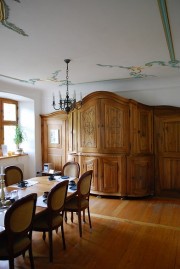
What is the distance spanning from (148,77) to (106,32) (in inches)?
97.4

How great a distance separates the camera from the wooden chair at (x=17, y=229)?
77.5 inches

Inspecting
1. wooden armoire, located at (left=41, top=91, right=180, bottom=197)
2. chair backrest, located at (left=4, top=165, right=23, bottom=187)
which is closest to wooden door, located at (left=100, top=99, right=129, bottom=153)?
wooden armoire, located at (left=41, top=91, right=180, bottom=197)

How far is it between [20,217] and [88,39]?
7.12 feet

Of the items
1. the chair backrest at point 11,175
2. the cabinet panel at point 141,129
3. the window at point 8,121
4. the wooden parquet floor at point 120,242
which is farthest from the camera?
the window at point 8,121

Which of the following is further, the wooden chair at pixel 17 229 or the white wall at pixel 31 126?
the white wall at pixel 31 126

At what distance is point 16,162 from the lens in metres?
5.45

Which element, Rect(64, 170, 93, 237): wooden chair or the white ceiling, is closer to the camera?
the white ceiling

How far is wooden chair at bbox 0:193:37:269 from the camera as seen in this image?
1.97 m

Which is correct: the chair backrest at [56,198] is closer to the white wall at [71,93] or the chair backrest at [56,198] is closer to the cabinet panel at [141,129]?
the cabinet panel at [141,129]

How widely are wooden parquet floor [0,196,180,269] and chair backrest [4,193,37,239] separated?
633 millimetres

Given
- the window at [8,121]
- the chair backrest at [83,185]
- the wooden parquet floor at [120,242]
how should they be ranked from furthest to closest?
1. the window at [8,121]
2. the chair backrest at [83,185]
3. the wooden parquet floor at [120,242]

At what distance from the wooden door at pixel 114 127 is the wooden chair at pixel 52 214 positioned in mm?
2127

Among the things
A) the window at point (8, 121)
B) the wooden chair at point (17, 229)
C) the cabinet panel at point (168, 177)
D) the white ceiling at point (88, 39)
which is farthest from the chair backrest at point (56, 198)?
the window at point (8, 121)

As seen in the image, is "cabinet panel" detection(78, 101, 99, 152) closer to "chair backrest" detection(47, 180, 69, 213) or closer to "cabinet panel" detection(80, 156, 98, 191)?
"cabinet panel" detection(80, 156, 98, 191)
